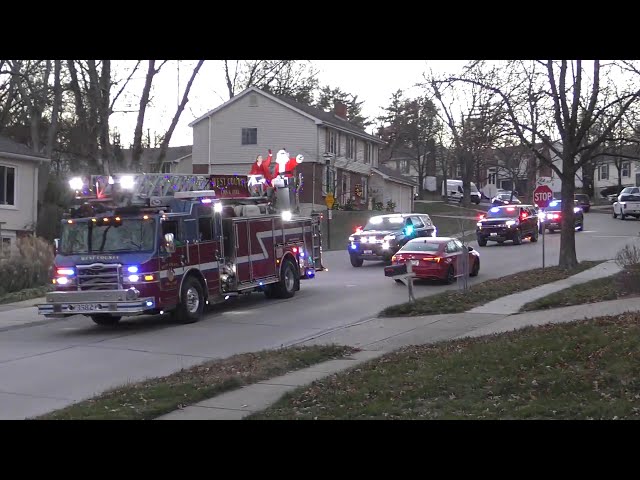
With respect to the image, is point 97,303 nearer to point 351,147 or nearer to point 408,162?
point 351,147

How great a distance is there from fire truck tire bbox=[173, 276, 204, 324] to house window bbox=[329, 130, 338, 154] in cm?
3711

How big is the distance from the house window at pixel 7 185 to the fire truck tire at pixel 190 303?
18.5m

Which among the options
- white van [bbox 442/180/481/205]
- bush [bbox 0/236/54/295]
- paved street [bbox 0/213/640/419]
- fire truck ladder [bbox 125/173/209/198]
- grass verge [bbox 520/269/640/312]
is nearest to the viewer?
paved street [bbox 0/213/640/419]

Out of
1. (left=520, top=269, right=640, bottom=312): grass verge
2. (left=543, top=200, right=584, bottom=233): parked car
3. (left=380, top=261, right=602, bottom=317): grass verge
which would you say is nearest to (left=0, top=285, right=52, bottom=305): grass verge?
(left=380, top=261, right=602, bottom=317): grass verge

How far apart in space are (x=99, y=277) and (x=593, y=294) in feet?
34.3

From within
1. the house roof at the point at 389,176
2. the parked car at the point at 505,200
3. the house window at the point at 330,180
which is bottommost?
the parked car at the point at 505,200

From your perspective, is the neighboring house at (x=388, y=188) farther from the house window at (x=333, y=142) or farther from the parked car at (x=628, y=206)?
the parked car at (x=628, y=206)

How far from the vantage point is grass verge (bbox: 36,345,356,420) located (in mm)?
8844

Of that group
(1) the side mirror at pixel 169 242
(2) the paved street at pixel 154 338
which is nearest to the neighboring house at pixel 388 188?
(2) the paved street at pixel 154 338

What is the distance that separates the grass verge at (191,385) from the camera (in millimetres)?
8844

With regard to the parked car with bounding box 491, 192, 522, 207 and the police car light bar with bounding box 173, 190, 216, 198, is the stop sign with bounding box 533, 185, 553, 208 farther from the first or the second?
the parked car with bounding box 491, 192, 522, 207

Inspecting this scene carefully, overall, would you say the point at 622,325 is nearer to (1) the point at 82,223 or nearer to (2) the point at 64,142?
(1) the point at 82,223

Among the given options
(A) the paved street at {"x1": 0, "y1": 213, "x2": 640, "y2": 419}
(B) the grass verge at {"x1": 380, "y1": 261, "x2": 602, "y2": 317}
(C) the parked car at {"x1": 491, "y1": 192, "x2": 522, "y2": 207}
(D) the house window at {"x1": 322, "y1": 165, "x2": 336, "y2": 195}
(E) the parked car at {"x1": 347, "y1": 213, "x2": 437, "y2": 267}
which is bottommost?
(A) the paved street at {"x1": 0, "y1": 213, "x2": 640, "y2": 419}
